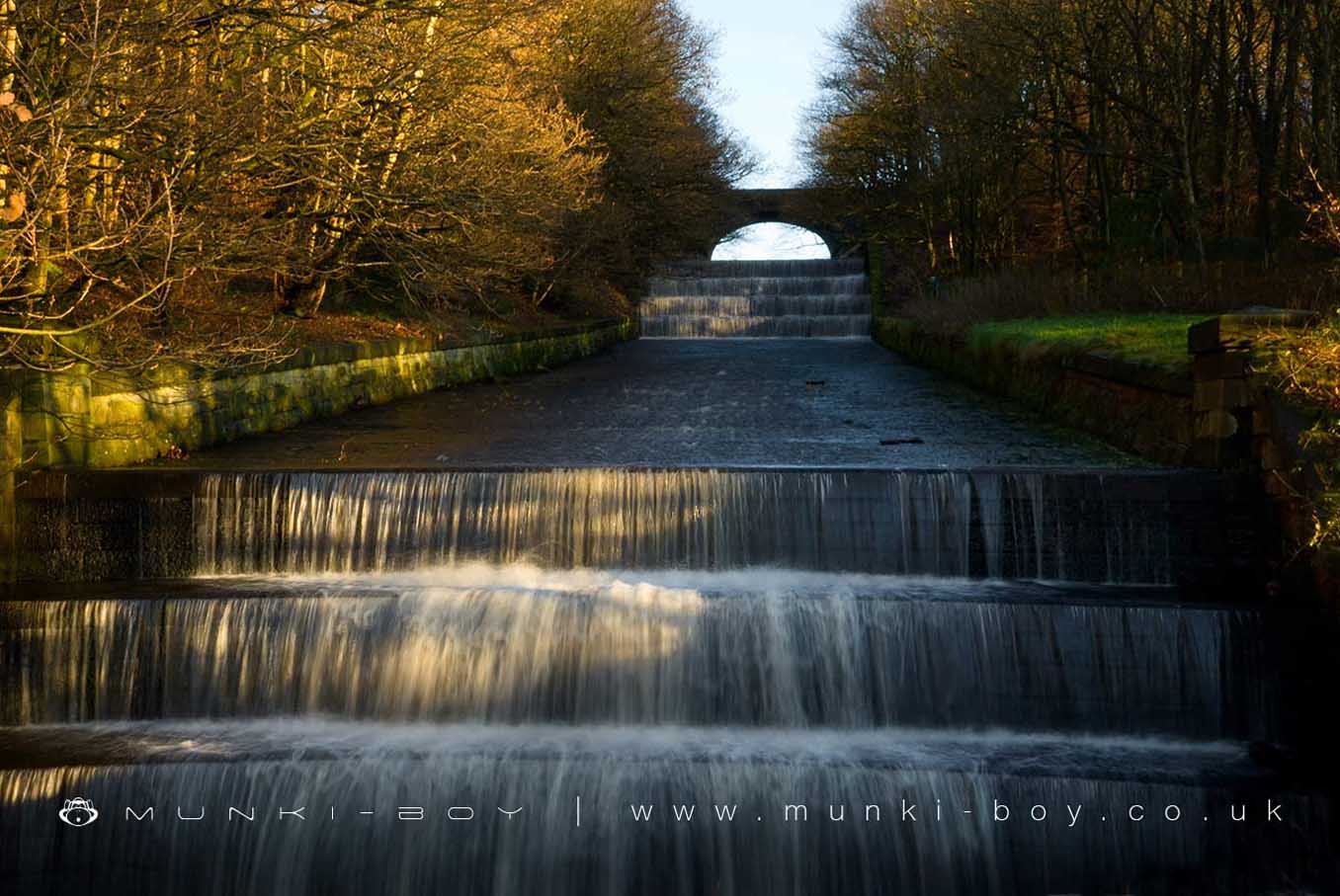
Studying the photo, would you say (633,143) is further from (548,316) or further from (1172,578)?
(1172,578)

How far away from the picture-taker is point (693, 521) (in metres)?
10.5

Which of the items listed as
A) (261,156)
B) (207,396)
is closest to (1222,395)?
(261,156)

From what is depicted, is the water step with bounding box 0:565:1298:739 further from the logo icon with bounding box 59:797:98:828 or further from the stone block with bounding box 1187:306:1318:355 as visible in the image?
the stone block with bounding box 1187:306:1318:355

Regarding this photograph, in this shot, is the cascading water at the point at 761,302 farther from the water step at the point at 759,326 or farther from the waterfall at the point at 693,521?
the waterfall at the point at 693,521

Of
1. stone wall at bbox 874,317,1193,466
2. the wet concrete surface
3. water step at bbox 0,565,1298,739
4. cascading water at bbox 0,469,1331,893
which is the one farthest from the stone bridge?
water step at bbox 0,565,1298,739

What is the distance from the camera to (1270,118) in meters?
18.3

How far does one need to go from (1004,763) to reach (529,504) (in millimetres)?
4483

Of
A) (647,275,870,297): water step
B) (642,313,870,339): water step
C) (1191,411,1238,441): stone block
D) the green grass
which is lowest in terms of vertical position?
(1191,411,1238,441): stone block

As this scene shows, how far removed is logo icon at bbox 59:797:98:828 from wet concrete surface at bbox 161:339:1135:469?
4.58 metres

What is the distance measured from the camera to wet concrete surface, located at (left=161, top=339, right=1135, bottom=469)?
12.8 meters

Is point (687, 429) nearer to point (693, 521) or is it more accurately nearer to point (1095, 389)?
point (1095, 389)

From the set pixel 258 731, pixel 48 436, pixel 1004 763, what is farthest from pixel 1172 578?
pixel 48 436

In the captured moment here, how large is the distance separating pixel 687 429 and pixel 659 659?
7.51m

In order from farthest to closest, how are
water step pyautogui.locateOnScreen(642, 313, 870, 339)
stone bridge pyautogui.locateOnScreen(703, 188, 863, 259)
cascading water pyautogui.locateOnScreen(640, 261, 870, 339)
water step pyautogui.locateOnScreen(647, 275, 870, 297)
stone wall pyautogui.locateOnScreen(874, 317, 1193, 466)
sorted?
1. stone bridge pyautogui.locateOnScreen(703, 188, 863, 259)
2. water step pyautogui.locateOnScreen(647, 275, 870, 297)
3. cascading water pyautogui.locateOnScreen(640, 261, 870, 339)
4. water step pyautogui.locateOnScreen(642, 313, 870, 339)
5. stone wall pyautogui.locateOnScreen(874, 317, 1193, 466)
